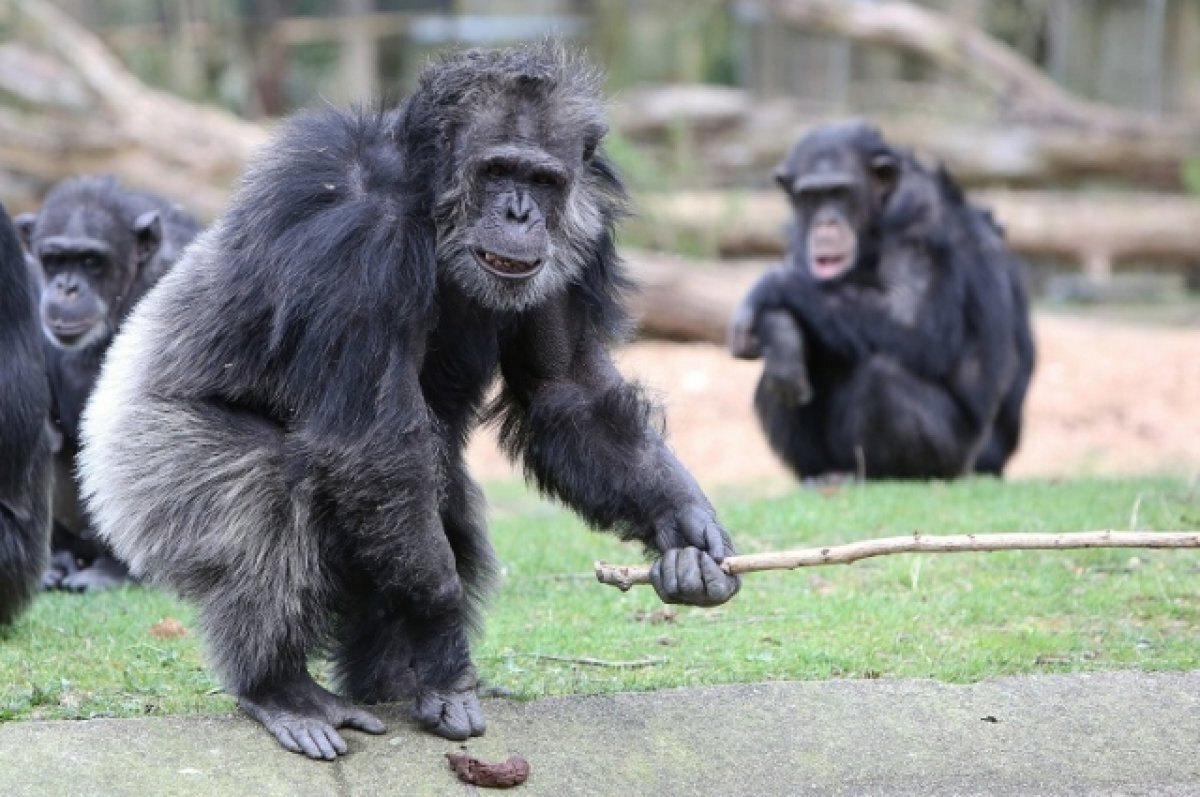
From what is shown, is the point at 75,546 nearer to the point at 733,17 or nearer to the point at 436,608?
the point at 436,608

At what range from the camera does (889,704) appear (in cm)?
552

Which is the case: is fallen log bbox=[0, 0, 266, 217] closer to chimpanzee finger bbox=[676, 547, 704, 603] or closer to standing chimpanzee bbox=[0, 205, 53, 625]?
standing chimpanzee bbox=[0, 205, 53, 625]

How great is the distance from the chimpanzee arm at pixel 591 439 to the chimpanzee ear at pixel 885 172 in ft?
19.4

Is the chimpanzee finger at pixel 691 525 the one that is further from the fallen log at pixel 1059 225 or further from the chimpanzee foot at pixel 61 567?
the fallen log at pixel 1059 225

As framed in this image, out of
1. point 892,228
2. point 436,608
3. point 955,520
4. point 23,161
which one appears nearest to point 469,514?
point 436,608

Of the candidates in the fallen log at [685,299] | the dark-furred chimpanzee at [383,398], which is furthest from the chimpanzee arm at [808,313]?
the dark-furred chimpanzee at [383,398]

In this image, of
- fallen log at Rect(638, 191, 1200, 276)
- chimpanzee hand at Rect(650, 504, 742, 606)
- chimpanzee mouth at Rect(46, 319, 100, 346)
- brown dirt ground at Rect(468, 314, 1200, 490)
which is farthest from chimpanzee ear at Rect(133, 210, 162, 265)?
fallen log at Rect(638, 191, 1200, 276)

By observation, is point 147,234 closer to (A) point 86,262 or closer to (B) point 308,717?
(A) point 86,262

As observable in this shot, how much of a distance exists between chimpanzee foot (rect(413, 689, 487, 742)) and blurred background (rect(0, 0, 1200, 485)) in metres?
5.95

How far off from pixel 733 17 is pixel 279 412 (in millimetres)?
19172

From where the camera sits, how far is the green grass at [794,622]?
599cm

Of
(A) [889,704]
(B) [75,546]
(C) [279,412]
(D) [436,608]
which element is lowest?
(B) [75,546]

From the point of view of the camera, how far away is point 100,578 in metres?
8.45

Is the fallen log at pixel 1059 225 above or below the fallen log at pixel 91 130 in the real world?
below
